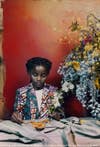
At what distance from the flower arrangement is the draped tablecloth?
194 millimetres

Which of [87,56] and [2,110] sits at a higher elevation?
[87,56]

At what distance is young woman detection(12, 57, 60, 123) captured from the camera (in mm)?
3324

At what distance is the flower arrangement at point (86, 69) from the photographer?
319 cm

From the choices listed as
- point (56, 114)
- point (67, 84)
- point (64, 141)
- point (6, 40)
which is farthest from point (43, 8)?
point (64, 141)

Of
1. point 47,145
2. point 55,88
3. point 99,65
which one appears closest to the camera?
point 47,145

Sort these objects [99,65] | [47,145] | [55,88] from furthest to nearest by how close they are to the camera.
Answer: [55,88]
[99,65]
[47,145]

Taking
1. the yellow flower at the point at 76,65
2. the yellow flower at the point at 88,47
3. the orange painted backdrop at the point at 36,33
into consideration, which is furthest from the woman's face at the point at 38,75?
the yellow flower at the point at 88,47

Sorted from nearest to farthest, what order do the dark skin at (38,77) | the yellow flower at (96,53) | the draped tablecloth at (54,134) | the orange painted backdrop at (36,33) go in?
the draped tablecloth at (54,134) → the yellow flower at (96,53) → the dark skin at (38,77) → the orange painted backdrop at (36,33)

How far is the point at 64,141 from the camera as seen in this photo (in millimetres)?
2832

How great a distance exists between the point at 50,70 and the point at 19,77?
0.86 ft

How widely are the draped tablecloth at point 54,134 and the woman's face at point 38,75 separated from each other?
0.34 meters

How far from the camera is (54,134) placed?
9.73 feet

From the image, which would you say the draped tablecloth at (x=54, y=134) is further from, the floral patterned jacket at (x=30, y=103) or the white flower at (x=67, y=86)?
the white flower at (x=67, y=86)

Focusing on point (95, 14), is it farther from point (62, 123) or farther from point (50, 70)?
point (62, 123)
